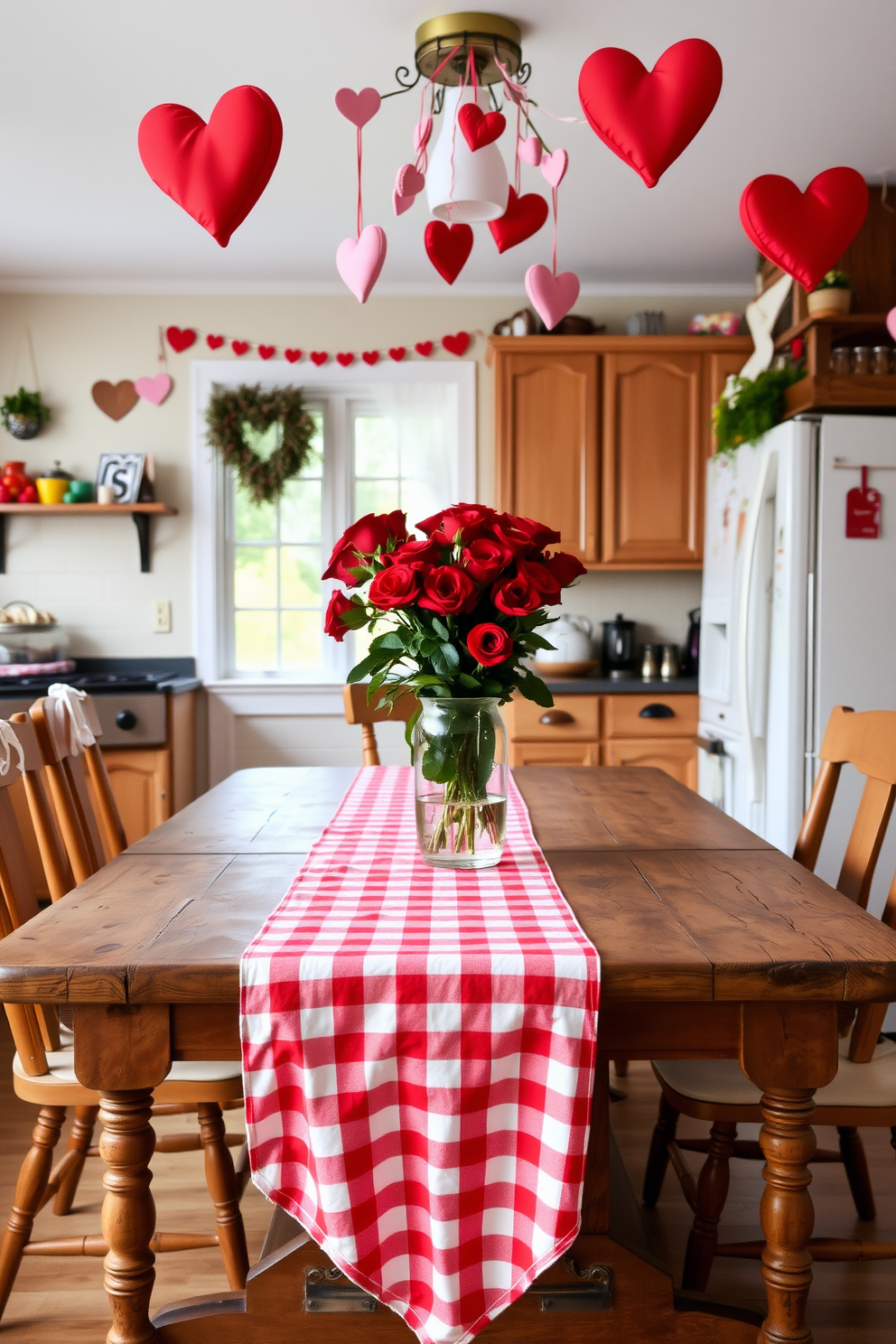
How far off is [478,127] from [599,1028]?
4.88ft

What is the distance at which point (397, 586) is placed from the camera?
1.31 m

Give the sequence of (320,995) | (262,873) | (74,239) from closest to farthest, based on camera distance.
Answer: (320,995) → (262,873) → (74,239)

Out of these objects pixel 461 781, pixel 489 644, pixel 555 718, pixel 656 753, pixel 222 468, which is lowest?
pixel 656 753

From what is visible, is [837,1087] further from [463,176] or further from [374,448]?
[374,448]

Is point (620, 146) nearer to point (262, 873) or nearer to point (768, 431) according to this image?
point (262, 873)

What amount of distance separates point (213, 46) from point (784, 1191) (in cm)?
253

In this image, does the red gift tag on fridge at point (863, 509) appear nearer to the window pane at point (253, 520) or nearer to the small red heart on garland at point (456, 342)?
the small red heart on garland at point (456, 342)

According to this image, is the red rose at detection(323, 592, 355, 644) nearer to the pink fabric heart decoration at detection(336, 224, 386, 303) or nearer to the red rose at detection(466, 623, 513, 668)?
the red rose at detection(466, 623, 513, 668)

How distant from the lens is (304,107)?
2.64m

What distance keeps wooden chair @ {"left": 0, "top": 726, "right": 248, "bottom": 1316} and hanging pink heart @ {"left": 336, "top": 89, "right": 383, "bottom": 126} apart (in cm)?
114

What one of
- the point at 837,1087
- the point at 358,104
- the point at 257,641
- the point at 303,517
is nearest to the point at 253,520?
the point at 303,517

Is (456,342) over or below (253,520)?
over

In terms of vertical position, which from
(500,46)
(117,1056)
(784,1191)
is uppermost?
(500,46)

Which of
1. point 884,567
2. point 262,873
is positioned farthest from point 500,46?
point 262,873
